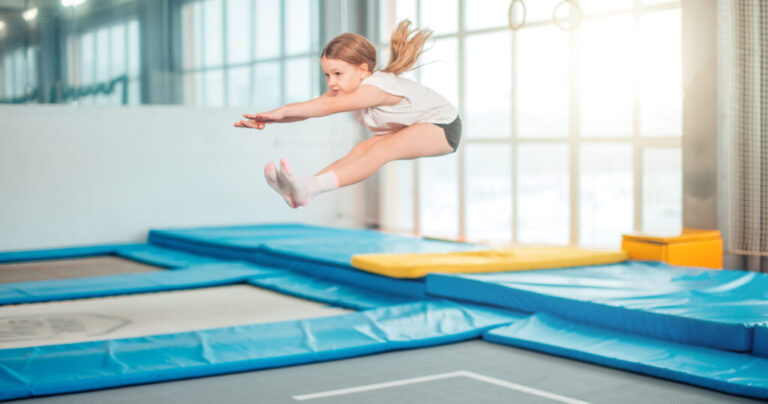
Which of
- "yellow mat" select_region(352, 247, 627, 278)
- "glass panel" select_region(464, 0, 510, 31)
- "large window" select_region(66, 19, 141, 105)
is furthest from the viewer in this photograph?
"glass panel" select_region(464, 0, 510, 31)

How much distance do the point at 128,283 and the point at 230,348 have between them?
7.95ft

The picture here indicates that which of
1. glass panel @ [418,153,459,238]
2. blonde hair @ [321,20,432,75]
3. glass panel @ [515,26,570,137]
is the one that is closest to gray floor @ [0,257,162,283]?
glass panel @ [418,153,459,238]

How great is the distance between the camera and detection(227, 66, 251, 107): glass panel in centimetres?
883

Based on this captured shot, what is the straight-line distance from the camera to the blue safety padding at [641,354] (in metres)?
3.07

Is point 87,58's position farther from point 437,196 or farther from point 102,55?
point 437,196

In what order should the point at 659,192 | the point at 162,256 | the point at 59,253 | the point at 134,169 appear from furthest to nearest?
the point at 134,169 → the point at 659,192 → the point at 59,253 → the point at 162,256

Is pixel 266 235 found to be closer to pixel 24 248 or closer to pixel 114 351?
pixel 24 248

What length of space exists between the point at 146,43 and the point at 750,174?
599 centimetres

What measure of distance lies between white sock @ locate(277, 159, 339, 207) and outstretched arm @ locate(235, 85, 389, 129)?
20 cm

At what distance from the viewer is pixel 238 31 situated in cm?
887

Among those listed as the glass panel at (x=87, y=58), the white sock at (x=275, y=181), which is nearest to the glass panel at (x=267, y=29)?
the glass panel at (x=87, y=58)

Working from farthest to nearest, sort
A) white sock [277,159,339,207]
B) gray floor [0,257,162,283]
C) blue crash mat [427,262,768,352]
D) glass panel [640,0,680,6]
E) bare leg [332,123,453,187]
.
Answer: glass panel [640,0,680,6], gray floor [0,257,162,283], blue crash mat [427,262,768,352], bare leg [332,123,453,187], white sock [277,159,339,207]

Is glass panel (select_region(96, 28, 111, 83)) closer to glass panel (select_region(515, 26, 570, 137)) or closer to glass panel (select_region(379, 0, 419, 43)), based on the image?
glass panel (select_region(379, 0, 419, 43))

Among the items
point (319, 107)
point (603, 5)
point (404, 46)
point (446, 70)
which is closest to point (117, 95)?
point (446, 70)
